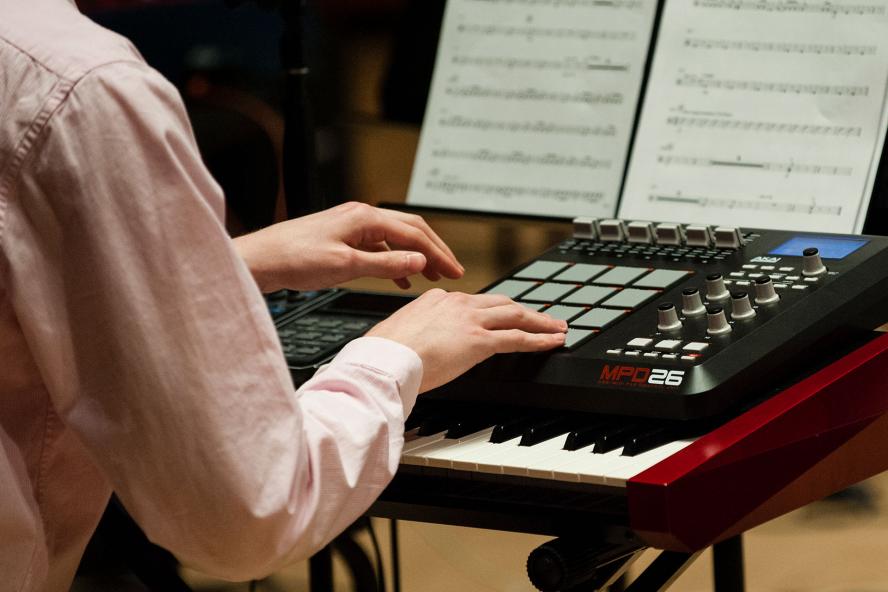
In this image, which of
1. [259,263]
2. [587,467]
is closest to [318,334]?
[259,263]

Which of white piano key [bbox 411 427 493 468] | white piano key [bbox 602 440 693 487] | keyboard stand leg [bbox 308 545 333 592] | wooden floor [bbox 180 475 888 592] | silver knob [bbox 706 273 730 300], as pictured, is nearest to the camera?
white piano key [bbox 602 440 693 487]

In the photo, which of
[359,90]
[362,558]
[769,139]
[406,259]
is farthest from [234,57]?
[406,259]

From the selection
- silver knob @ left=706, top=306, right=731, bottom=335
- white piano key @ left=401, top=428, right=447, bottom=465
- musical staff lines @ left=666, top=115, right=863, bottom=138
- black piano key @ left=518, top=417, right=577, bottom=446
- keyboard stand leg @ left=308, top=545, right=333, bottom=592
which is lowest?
keyboard stand leg @ left=308, top=545, right=333, bottom=592

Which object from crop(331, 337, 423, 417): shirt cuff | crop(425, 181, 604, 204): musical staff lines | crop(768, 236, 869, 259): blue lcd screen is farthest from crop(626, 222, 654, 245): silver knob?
crop(331, 337, 423, 417): shirt cuff

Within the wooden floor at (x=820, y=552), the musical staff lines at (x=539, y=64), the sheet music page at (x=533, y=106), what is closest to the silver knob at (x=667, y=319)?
the sheet music page at (x=533, y=106)

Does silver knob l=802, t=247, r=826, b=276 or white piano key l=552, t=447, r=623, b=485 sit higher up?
silver knob l=802, t=247, r=826, b=276

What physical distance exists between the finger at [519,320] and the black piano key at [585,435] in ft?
0.34

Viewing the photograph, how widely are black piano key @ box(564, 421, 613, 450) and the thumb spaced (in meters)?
0.22

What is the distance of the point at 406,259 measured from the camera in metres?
1.26

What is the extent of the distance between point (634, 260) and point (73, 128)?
70cm

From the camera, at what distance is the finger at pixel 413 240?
1.33m

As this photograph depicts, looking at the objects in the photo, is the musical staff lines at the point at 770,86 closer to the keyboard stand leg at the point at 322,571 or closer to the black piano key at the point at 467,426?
the black piano key at the point at 467,426

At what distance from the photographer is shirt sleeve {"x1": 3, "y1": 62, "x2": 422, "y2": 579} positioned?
34.1 inches

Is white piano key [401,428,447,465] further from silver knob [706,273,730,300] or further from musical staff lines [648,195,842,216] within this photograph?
musical staff lines [648,195,842,216]
